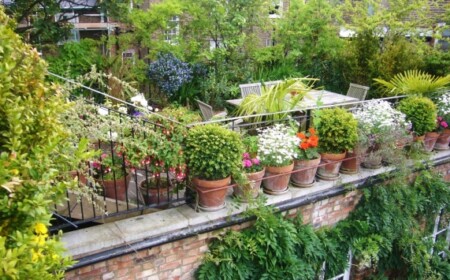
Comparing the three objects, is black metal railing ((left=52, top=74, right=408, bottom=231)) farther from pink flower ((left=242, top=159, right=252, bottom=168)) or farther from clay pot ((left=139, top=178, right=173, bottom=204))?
pink flower ((left=242, top=159, right=252, bottom=168))

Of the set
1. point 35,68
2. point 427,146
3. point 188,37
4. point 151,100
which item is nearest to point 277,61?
point 188,37

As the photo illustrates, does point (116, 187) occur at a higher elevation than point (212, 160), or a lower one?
lower

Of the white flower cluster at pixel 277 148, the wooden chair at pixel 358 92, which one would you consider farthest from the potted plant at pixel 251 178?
the wooden chair at pixel 358 92

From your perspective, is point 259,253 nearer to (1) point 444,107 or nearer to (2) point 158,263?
Answer: (2) point 158,263

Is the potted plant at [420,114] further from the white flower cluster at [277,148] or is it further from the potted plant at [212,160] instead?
the potted plant at [212,160]

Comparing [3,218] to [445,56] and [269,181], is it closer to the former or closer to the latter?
[269,181]

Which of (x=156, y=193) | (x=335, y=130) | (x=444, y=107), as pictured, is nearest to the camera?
(x=156, y=193)

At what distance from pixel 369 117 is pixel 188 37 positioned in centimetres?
495

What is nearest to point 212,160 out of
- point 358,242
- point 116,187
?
point 116,187

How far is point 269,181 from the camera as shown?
435 centimetres

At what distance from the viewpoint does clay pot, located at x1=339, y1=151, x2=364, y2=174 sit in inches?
194

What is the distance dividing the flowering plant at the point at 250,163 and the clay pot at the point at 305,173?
57 cm

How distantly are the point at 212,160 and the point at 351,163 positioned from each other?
2.14 m

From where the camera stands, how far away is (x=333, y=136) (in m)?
4.68
